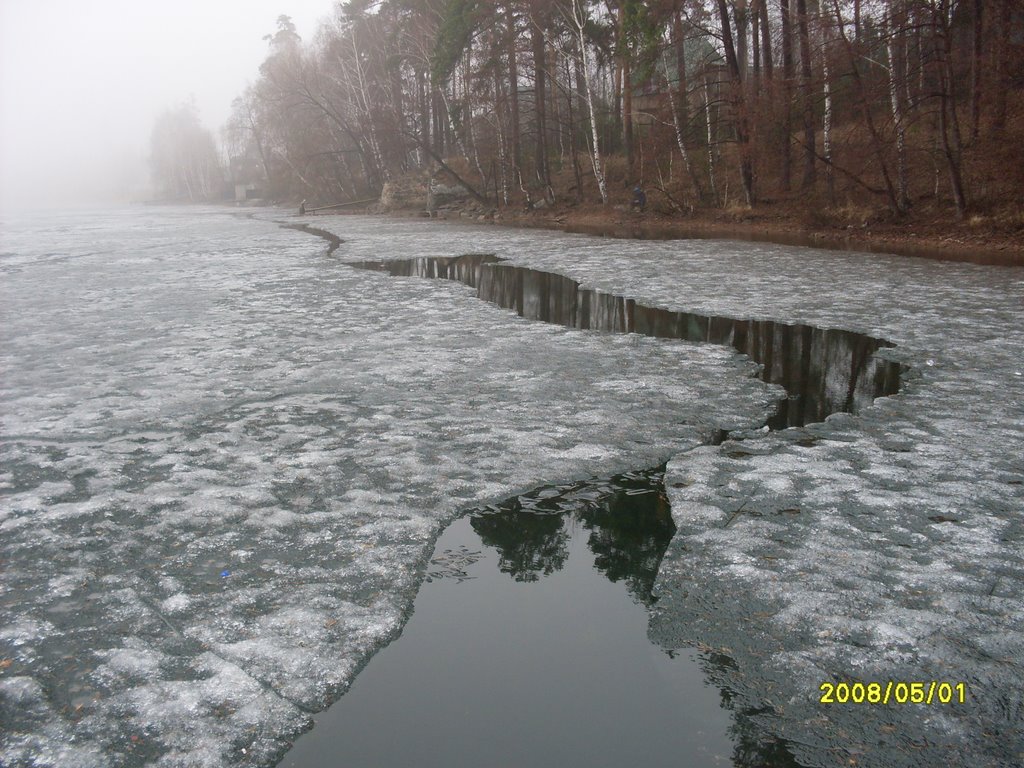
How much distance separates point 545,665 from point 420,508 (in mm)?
1779

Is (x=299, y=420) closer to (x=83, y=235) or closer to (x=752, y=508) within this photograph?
(x=752, y=508)

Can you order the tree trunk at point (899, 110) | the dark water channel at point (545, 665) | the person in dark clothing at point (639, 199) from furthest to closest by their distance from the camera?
1. the person in dark clothing at point (639, 199)
2. the tree trunk at point (899, 110)
3. the dark water channel at point (545, 665)

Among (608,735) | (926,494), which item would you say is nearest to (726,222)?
(926,494)

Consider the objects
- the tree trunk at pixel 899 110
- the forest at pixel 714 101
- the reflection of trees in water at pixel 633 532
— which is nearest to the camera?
the reflection of trees in water at pixel 633 532

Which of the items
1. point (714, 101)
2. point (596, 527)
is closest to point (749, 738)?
point (596, 527)

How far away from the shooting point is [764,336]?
966cm

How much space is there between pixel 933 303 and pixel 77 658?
37.3 feet

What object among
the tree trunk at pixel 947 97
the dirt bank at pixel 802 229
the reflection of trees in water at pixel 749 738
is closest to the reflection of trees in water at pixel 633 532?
the reflection of trees in water at pixel 749 738

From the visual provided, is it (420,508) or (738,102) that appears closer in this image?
(420,508)

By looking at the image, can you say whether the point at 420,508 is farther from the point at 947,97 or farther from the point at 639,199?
the point at 639,199

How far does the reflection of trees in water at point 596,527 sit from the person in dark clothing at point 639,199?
24646 mm

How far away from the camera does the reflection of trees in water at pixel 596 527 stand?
432cm
